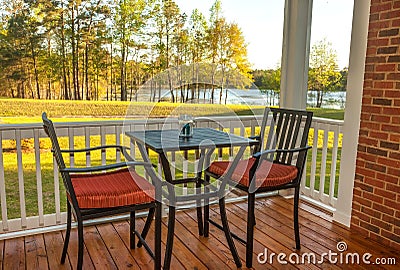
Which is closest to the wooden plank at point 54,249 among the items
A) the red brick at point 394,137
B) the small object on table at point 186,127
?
the small object on table at point 186,127

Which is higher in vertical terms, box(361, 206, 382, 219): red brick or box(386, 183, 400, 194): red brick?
box(386, 183, 400, 194): red brick

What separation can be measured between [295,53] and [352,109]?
0.93m

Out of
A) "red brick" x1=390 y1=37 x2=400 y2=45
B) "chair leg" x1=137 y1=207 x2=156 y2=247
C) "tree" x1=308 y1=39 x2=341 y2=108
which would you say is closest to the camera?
"chair leg" x1=137 y1=207 x2=156 y2=247

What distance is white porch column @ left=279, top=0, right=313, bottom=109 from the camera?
139 inches

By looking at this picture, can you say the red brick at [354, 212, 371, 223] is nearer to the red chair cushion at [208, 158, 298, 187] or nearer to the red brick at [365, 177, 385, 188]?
the red brick at [365, 177, 385, 188]

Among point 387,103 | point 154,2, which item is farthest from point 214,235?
point 154,2

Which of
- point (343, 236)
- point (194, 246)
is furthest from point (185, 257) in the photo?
point (343, 236)

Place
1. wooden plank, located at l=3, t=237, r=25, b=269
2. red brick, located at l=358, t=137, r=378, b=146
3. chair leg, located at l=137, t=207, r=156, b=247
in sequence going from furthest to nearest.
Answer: red brick, located at l=358, t=137, r=378, b=146
chair leg, located at l=137, t=207, r=156, b=247
wooden plank, located at l=3, t=237, r=25, b=269

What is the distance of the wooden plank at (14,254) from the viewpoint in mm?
2365

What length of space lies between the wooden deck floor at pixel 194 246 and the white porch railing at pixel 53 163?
211 mm

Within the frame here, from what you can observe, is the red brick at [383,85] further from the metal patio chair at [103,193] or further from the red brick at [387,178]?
the metal patio chair at [103,193]

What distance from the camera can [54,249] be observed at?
260 cm

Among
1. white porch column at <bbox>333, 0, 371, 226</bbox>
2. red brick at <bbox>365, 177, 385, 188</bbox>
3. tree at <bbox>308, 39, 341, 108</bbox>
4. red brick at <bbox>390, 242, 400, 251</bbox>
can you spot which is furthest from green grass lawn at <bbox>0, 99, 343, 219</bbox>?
red brick at <bbox>390, 242, 400, 251</bbox>

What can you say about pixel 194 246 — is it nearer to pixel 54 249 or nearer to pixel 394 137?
pixel 54 249
